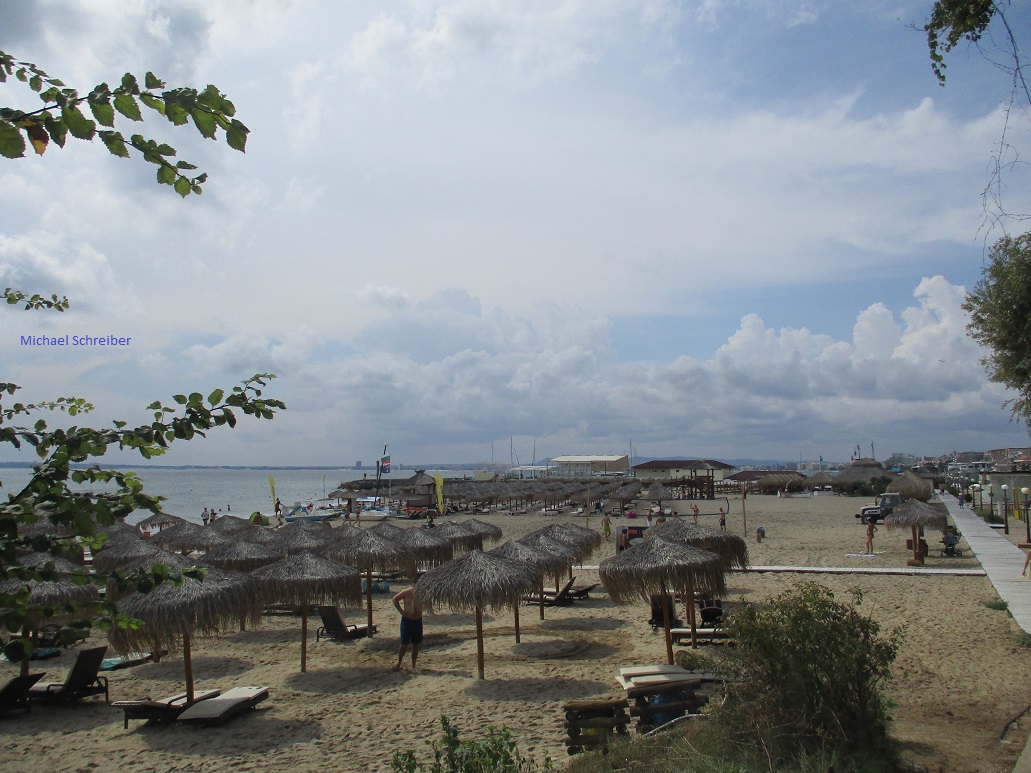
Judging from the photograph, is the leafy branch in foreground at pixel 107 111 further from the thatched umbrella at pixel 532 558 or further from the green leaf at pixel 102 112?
the thatched umbrella at pixel 532 558

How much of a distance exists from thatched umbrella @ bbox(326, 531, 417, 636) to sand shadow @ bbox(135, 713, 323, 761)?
4786 millimetres

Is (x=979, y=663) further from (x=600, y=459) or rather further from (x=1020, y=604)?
(x=600, y=459)

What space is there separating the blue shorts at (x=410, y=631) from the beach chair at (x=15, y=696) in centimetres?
481

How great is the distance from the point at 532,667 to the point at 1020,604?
6423 millimetres

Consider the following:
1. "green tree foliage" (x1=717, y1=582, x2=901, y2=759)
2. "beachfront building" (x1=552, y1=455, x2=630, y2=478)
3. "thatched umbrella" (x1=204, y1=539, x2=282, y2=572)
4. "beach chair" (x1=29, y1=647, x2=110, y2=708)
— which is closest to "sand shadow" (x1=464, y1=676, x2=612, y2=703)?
"green tree foliage" (x1=717, y1=582, x2=901, y2=759)

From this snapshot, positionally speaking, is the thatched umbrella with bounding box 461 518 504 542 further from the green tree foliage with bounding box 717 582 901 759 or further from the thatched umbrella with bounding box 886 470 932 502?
the thatched umbrella with bounding box 886 470 932 502

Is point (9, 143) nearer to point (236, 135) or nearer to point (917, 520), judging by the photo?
point (236, 135)

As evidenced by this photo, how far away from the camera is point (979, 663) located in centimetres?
954

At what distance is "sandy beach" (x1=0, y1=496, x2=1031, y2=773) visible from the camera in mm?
7473

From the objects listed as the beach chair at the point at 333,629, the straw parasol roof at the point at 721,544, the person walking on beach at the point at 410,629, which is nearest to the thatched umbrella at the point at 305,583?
the person walking on beach at the point at 410,629

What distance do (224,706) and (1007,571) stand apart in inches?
483

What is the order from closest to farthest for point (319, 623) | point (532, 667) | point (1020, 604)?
point (1020, 604) → point (532, 667) → point (319, 623)

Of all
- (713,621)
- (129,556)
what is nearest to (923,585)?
(713,621)

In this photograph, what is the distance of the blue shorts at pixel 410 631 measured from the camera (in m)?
10.7
